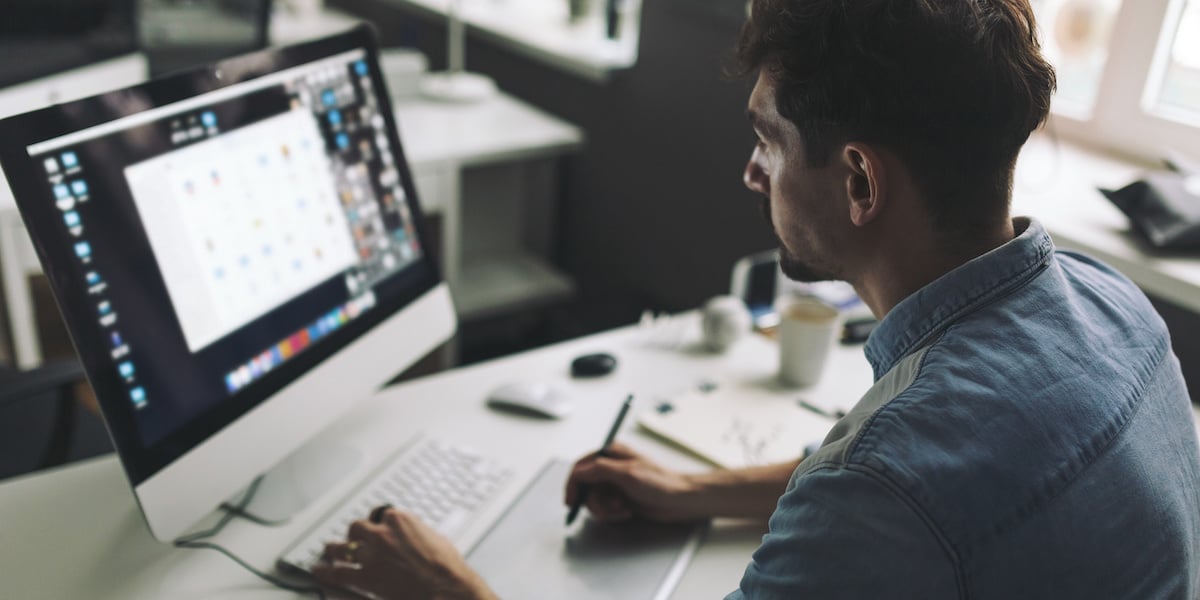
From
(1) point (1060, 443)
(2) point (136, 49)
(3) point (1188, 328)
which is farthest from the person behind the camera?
(2) point (136, 49)

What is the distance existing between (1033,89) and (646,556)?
1.89 ft

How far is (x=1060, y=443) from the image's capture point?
0.69 meters

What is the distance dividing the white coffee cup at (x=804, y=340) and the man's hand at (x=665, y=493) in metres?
0.28

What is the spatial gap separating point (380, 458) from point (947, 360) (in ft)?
2.28

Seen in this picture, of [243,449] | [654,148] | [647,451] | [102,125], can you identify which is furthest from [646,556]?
[654,148]

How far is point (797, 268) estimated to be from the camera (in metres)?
0.98

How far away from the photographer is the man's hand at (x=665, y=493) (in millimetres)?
1058

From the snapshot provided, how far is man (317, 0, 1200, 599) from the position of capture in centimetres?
65

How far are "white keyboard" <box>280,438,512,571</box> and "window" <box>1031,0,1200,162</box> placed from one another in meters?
1.26

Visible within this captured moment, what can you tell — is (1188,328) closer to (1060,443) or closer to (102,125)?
(1060,443)

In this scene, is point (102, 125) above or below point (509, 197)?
above

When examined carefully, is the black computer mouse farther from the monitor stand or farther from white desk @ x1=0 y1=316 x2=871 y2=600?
the monitor stand

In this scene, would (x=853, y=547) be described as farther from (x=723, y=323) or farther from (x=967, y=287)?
(x=723, y=323)

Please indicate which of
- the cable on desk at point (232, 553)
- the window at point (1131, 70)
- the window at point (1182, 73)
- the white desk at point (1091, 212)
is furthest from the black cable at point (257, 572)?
the window at point (1182, 73)
